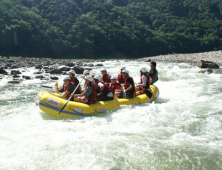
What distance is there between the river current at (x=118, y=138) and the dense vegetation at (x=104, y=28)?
32.0 meters

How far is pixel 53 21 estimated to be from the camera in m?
45.4

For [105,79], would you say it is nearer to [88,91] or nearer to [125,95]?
[125,95]

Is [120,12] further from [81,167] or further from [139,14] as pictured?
[81,167]

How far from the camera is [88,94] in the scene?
20.7 ft

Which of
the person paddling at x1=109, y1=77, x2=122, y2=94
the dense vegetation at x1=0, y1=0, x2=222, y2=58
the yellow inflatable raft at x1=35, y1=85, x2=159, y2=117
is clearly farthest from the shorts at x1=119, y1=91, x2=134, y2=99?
the dense vegetation at x1=0, y1=0, x2=222, y2=58

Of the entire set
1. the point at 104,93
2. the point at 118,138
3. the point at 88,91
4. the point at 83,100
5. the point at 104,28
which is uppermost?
the point at 104,28

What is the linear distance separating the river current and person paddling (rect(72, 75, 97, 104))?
21.1 inches

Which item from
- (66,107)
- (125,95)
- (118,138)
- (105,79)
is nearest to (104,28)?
(105,79)

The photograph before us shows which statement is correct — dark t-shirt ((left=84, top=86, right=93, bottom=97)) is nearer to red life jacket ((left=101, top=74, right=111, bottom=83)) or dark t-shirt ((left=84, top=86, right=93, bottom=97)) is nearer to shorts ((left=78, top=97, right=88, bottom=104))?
shorts ((left=78, top=97, right=88, bottom=104))

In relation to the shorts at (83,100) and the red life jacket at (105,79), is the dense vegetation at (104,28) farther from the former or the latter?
the shorts at (83,100)

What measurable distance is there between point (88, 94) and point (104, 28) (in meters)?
47.4

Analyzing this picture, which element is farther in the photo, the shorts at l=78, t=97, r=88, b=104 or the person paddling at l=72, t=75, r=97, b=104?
the shorts at l=78, t=97, r=88, b=104

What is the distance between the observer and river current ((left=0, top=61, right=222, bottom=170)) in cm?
405

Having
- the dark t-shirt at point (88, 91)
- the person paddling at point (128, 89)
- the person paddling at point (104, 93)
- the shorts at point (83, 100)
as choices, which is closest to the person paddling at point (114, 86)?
the person paddling at point (128, 89)
